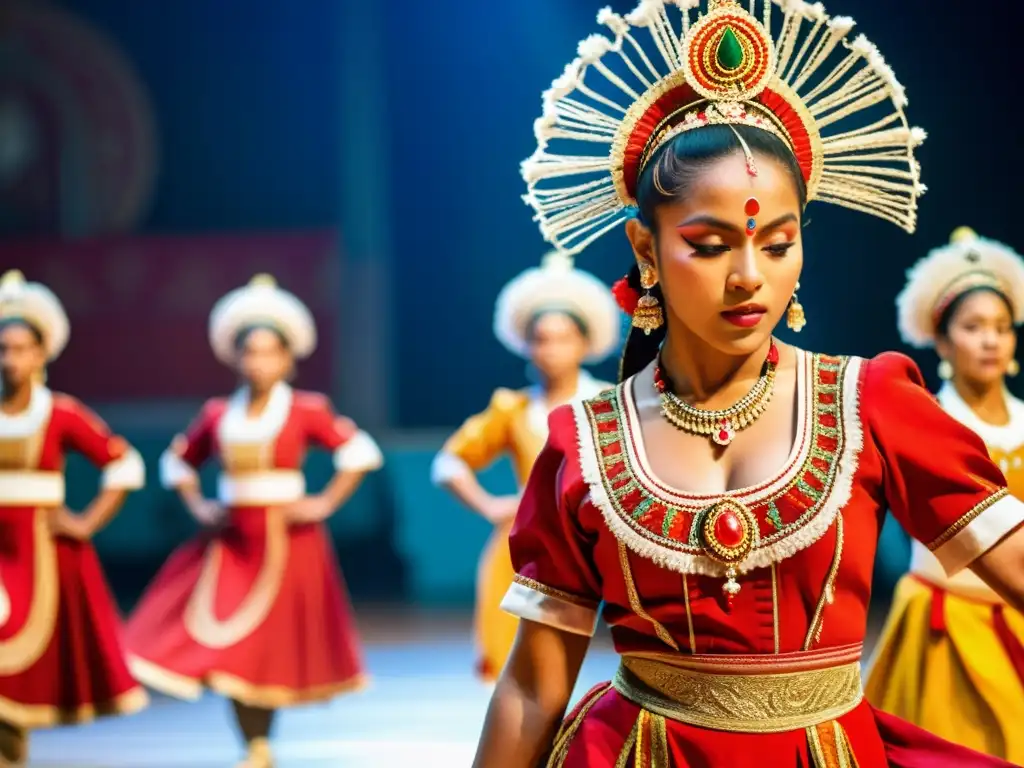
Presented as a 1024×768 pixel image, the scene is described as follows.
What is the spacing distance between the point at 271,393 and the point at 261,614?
75 cm

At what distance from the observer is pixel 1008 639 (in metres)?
2.98

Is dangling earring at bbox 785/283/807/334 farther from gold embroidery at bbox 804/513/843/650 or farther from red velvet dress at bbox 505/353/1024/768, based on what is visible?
gold embroidery at bbox 804/513/843/650

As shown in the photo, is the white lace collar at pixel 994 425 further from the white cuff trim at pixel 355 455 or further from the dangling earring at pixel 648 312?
the white cuff trim at pixel 355 455

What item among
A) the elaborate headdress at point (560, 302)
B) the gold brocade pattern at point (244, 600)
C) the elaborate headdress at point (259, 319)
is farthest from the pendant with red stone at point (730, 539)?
the elaborate headdress at point (259, 319)

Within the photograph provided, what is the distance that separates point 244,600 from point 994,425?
2377mm

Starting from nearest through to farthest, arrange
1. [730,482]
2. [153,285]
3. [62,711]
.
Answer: [730,482] < [62,711] < [153,285]

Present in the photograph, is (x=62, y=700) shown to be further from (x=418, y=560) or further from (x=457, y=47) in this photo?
(x=457, y=47)

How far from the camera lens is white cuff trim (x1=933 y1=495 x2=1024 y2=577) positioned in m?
1.54

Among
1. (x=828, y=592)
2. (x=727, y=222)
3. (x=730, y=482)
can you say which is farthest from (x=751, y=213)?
(x=828, y=592)

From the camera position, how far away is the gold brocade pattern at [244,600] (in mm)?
4602

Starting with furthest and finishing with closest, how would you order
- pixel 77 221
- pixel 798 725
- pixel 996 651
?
pixel 77 221, pixel 996 651, pixel 798 725

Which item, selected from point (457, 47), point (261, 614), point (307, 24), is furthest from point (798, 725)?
point (307, 24)

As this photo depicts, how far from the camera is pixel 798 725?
5.18 ft

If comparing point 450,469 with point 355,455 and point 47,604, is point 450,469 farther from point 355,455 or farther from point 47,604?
point 47,604
